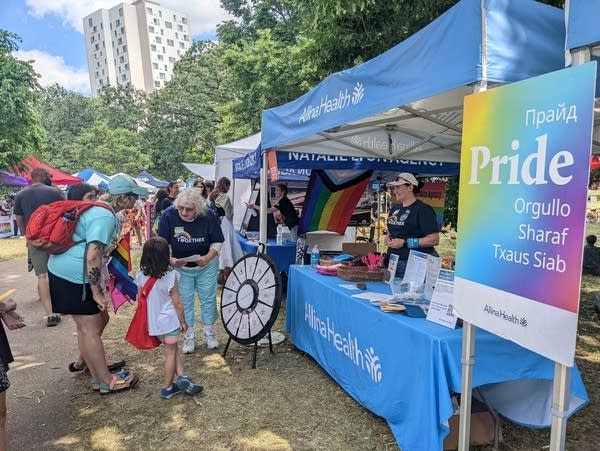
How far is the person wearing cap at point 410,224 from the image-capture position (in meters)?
3.36

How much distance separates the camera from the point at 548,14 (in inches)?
81.6

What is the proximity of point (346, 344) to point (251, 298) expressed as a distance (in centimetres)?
108

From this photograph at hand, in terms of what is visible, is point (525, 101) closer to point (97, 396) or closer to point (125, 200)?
point (125, 200)

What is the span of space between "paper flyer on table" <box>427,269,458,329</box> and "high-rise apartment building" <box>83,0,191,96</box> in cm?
9953

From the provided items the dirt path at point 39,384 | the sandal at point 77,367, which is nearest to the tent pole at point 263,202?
the sandal at point 77,367

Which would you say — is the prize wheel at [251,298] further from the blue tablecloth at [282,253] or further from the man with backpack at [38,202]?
the man with backpack at [38,202]

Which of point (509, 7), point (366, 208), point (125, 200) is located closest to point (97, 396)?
point (125, 200)

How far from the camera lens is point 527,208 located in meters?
1.65

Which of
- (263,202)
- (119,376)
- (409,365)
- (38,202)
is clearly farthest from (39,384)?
(409,365)

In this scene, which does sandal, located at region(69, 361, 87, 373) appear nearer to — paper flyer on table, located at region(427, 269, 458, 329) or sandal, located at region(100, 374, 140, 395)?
sandal, located at region(100, 374, 140, 395)

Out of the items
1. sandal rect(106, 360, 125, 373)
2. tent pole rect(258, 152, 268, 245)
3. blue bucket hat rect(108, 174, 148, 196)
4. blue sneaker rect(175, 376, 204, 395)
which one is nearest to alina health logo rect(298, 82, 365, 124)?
tent pole rect(258, 152, 268, 245)

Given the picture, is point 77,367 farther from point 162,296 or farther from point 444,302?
point 444,302

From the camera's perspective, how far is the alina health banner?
1.46 m

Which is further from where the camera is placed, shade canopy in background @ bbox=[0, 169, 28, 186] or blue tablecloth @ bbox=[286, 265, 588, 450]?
shade canopy in background @ bbox=[0, 169, 28, 186]
